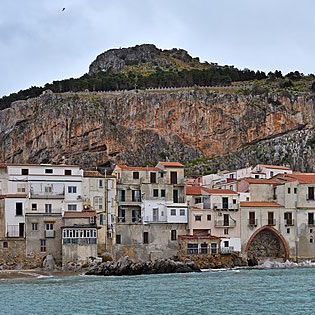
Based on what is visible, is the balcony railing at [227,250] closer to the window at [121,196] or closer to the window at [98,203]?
the window at [121,196]

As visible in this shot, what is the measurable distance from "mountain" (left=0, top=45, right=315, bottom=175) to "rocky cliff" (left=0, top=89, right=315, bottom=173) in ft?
0.54

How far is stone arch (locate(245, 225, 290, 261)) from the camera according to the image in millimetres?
85750

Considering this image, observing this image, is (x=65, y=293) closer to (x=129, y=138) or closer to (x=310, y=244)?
(x=310, y=244)

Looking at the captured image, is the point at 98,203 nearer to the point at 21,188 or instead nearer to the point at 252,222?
the point at 21,188

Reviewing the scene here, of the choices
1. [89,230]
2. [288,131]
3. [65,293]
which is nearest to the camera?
[65,293]

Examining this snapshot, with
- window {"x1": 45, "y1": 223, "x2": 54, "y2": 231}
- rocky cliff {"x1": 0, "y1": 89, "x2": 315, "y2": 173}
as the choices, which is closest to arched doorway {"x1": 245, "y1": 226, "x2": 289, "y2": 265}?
window {"x1": 45, "y1": 223, "x2": 54, "y2": 231}

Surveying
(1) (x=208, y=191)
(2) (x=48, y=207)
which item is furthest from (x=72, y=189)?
(1) (x=208, y=191)

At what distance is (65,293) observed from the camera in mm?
55375

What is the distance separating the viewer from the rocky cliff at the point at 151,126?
134 m

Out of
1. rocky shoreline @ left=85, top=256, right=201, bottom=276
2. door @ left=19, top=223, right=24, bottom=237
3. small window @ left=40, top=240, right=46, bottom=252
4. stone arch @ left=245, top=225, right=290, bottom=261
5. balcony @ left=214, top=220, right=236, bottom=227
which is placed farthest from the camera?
stone arch @ left=245, top=225, right=290, bottom=261

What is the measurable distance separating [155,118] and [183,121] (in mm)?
4756

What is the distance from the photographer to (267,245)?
3438 inches

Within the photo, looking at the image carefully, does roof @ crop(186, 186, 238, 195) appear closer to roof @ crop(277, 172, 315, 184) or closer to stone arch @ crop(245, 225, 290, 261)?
stone arch @ crop(245, 225, 290, 261)

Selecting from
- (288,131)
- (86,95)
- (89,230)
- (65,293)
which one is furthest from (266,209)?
(86,95)
